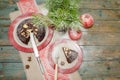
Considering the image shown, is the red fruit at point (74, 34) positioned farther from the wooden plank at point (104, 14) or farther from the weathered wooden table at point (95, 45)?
the wooden plank at point (104, 14)

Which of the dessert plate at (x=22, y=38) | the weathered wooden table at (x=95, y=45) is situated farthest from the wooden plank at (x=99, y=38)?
the dessert plate at (x=22, y=38)

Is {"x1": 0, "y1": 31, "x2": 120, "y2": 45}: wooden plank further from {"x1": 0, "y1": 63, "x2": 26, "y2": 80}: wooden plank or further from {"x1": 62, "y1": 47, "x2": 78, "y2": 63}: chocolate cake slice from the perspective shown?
{"x1": 0, "y1": 63, "x2": 26, "y2": 80}: wooden plank

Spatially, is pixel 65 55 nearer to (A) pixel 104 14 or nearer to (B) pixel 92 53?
(B) pixel 92 53

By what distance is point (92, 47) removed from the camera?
1.53m

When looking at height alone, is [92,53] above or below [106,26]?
below

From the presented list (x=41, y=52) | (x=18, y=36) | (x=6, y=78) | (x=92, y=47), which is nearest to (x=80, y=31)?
(x=92, y=47)

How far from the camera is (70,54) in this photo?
1.43m

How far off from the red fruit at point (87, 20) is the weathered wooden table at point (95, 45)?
0.13 ft

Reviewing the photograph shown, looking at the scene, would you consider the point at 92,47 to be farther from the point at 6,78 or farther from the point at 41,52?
the point at 6,78

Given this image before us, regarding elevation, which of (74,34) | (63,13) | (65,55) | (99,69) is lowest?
(99,69)

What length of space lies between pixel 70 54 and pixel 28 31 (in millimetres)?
291

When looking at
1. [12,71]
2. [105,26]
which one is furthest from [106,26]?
[12,71]

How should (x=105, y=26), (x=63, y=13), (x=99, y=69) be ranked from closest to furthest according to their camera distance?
1. (x=63, y=13)
2. (x=99, y=69)
3. (x=105, y=26)

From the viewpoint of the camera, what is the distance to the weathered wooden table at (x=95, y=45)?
4.70 ft
